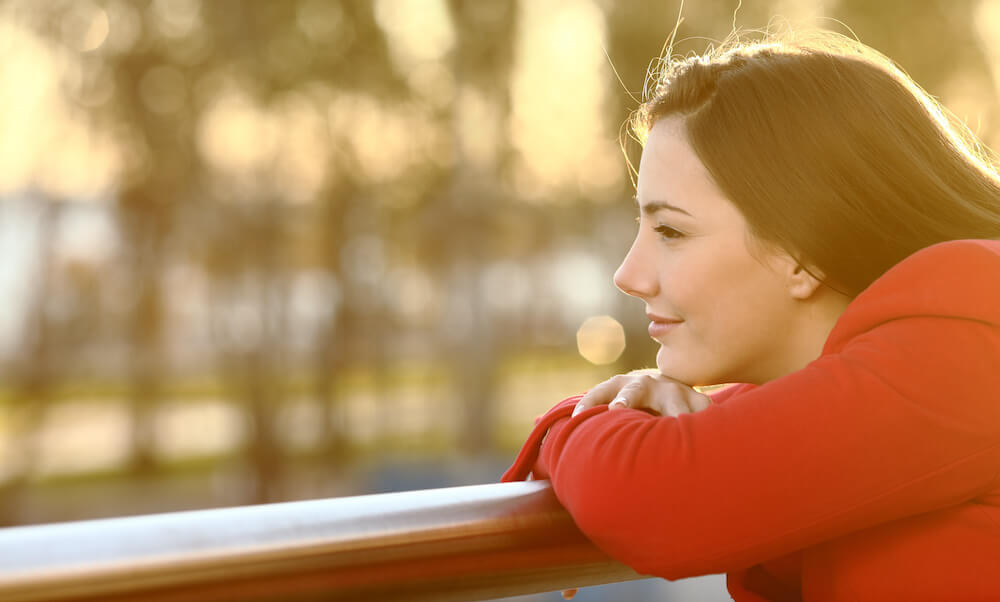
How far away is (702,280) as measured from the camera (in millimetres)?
1271

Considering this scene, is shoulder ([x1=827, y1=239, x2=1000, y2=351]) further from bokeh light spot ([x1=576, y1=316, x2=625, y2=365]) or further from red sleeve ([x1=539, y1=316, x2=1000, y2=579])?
bokeh light spot ([x1=576, y1=316, x2=625, y2=365])

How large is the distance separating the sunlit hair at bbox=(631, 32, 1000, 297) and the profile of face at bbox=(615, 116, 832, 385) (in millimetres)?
28

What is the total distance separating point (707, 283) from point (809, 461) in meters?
0.38

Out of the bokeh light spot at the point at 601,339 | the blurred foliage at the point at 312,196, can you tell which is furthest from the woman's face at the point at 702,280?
the bokeh light spot at the point at 601,339

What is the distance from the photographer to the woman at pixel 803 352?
0.95 m

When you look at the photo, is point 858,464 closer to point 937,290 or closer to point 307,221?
point 937,290

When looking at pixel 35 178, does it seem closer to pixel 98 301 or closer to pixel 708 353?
pixel 98 301

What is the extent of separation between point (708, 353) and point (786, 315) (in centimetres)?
12

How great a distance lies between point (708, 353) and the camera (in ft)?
4.23

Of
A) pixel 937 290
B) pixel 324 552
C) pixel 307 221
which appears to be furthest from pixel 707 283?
pixel 307 221

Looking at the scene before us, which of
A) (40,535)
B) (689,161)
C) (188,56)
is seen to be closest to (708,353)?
(689,161)

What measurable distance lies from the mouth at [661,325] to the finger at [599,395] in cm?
10

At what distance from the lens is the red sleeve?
3.09ft

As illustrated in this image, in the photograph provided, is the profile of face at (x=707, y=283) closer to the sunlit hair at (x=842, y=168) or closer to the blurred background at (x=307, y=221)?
the sunlit hair at (x=842, y=168)
